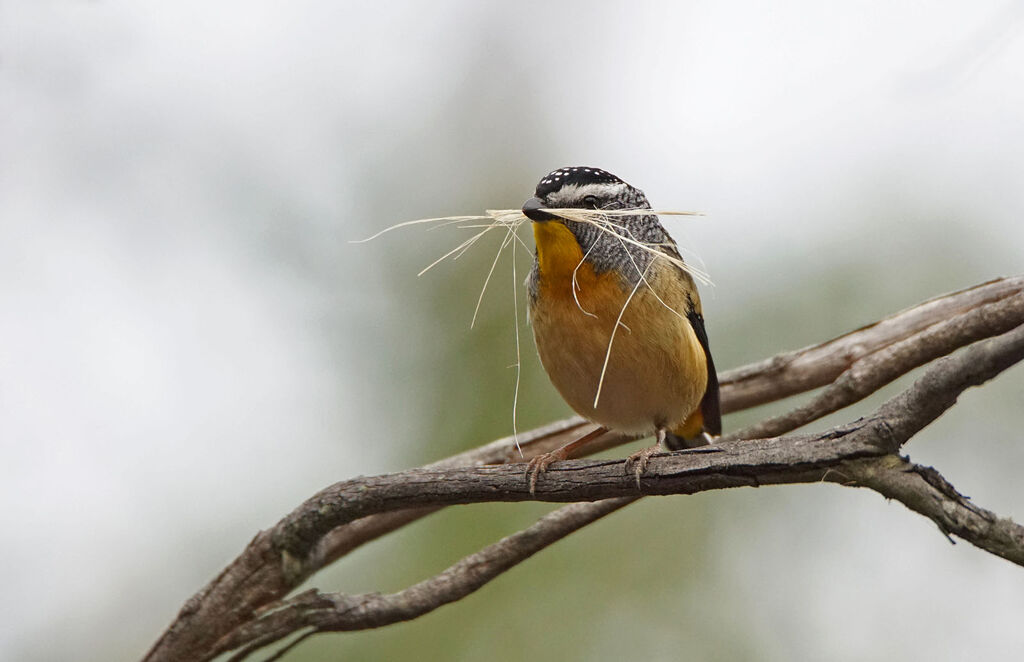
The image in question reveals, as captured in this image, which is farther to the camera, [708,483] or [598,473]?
[598,473]

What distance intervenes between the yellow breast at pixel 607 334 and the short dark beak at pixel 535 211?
93 millimetres

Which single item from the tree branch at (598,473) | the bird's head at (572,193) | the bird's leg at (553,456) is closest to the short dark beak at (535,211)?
the bird's head at (572,193)

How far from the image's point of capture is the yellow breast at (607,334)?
490cm

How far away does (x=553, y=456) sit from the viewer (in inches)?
192

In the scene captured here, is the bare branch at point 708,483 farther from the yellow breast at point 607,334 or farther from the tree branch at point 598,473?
the yellow breast at point 607,334

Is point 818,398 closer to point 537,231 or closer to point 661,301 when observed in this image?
point 661,301

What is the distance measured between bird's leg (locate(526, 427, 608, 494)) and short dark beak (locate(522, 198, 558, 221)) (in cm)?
114

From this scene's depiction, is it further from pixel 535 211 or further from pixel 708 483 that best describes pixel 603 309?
pixel 708 483

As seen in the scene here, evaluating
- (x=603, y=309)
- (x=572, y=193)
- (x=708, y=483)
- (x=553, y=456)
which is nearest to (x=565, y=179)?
(x=572, y=193)

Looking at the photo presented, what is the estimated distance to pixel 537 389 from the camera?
314 inches

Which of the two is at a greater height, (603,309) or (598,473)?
(603,309)

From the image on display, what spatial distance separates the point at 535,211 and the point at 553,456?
122 centimetres

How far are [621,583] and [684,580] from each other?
61 centimetres

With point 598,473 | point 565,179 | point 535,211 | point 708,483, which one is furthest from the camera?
point 565,179
